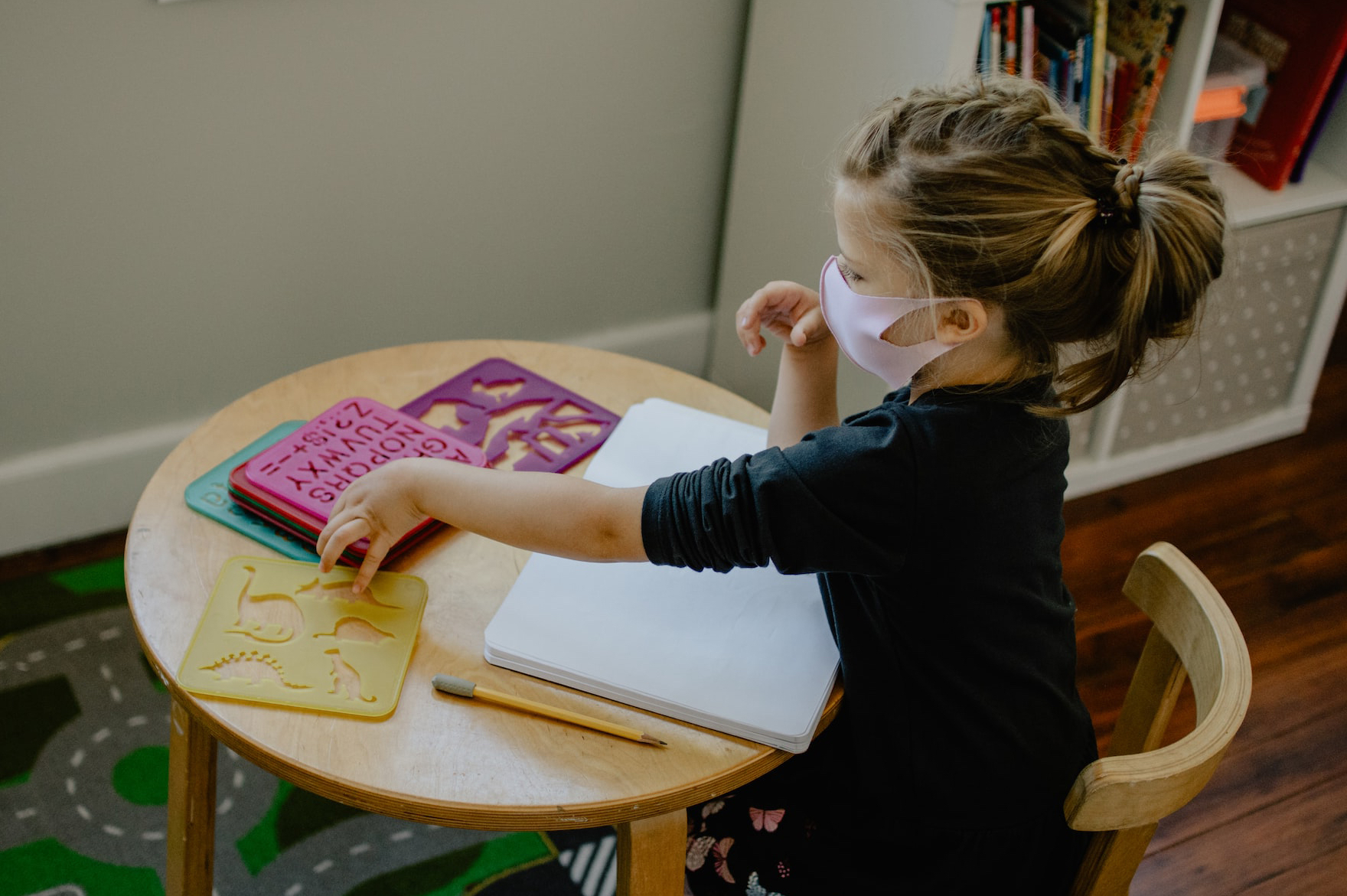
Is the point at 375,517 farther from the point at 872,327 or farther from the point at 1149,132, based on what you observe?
the point at 1149,132

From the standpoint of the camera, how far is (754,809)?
102 cm

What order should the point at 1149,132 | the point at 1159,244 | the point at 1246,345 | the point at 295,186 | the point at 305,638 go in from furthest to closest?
the point at 1246,345, the point at 295,186, the point at 1149,132, the point at 305,638, the point at 1159,244

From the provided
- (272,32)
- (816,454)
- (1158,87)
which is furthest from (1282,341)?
(272,32)

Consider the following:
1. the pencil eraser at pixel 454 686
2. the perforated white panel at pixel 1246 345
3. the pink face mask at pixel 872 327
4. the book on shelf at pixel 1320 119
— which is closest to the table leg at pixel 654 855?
the pencil eraser at pixel 454 686

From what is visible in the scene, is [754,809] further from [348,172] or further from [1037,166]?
[348,172]

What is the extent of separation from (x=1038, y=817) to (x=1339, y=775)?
3.09ft

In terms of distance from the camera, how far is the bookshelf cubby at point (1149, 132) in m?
1.67

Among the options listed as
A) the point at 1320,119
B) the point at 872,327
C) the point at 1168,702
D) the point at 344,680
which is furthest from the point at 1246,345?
the point at 344,680

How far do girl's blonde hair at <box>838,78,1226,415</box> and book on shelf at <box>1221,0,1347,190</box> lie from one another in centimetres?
127

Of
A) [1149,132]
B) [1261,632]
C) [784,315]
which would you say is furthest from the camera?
[1261,632]

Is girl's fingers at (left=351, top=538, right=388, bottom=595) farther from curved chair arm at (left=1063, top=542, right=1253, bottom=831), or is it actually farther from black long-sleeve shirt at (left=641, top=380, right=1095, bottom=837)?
curved chair arm at (left=1063, top=542, right=1253, bottom=831)

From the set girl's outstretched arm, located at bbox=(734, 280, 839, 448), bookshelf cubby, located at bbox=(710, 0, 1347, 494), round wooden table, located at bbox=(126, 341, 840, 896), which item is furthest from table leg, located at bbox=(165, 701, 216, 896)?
bookshelf cubby, located at bbox=(710, 0, 1347, 494)

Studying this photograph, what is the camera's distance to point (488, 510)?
93 cm

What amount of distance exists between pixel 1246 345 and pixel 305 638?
1.79 metres
